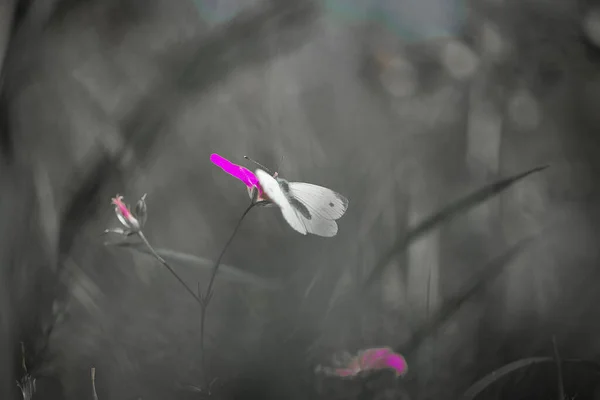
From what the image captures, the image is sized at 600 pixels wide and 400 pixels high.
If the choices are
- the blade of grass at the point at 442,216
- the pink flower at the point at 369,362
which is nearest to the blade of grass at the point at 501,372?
the pink flower at the point at 369,362

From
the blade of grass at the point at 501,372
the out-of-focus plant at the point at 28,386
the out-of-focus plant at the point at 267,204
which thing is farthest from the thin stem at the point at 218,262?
the blade of grass at the point at 501,372

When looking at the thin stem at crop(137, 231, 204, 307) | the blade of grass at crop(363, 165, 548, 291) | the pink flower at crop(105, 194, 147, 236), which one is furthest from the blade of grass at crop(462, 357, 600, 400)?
the pink flower at crop(105, 194, 147, 236)

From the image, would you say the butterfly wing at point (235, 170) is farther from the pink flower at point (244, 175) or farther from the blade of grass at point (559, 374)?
the blade of grass at point (559, 374)

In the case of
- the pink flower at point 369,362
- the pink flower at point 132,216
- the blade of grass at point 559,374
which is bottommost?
the blade of grass at point 559,374

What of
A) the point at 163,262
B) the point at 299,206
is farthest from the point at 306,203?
the point at 163,262

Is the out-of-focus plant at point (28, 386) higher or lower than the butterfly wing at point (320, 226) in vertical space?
lower

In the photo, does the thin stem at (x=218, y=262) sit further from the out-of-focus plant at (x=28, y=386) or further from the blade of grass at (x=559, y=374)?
the blade of grass at (x=559, y=374)

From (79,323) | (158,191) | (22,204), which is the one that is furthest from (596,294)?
(22,204)

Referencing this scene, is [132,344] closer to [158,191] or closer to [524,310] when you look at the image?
[158,191]
